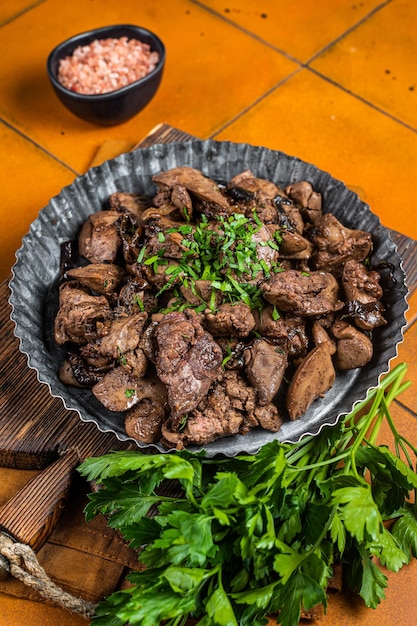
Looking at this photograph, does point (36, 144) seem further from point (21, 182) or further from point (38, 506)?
point (38, 506)

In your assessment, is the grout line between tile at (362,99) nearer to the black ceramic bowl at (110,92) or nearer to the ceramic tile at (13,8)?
the black ceramic bowl at (110,92)

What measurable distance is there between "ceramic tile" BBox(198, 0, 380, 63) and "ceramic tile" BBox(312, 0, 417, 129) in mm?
A: 104

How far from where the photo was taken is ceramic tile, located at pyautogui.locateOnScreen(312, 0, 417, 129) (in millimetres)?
4855

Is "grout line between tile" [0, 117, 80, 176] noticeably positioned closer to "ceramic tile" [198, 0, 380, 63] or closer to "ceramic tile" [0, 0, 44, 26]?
"ceramic tile" [0, 0, 44, 26]

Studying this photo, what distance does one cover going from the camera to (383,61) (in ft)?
16.6

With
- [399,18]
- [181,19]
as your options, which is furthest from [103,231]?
[399,18]

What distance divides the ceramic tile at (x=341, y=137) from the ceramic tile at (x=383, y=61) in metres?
0.12

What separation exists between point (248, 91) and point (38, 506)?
3194mm

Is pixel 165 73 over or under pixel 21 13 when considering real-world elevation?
under

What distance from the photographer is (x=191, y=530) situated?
2.29 meters

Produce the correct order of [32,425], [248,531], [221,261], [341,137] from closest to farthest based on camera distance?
[248,531], [221,261], [32,425], [341,137]

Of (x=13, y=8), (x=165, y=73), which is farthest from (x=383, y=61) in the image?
(x=13, y=8)

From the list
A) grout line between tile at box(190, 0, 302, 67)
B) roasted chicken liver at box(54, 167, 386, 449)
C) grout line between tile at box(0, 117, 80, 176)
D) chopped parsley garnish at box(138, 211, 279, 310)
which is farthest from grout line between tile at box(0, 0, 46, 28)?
chopped parsley garnish at box(138, 211, 279, 310)

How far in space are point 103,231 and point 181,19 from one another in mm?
2758
